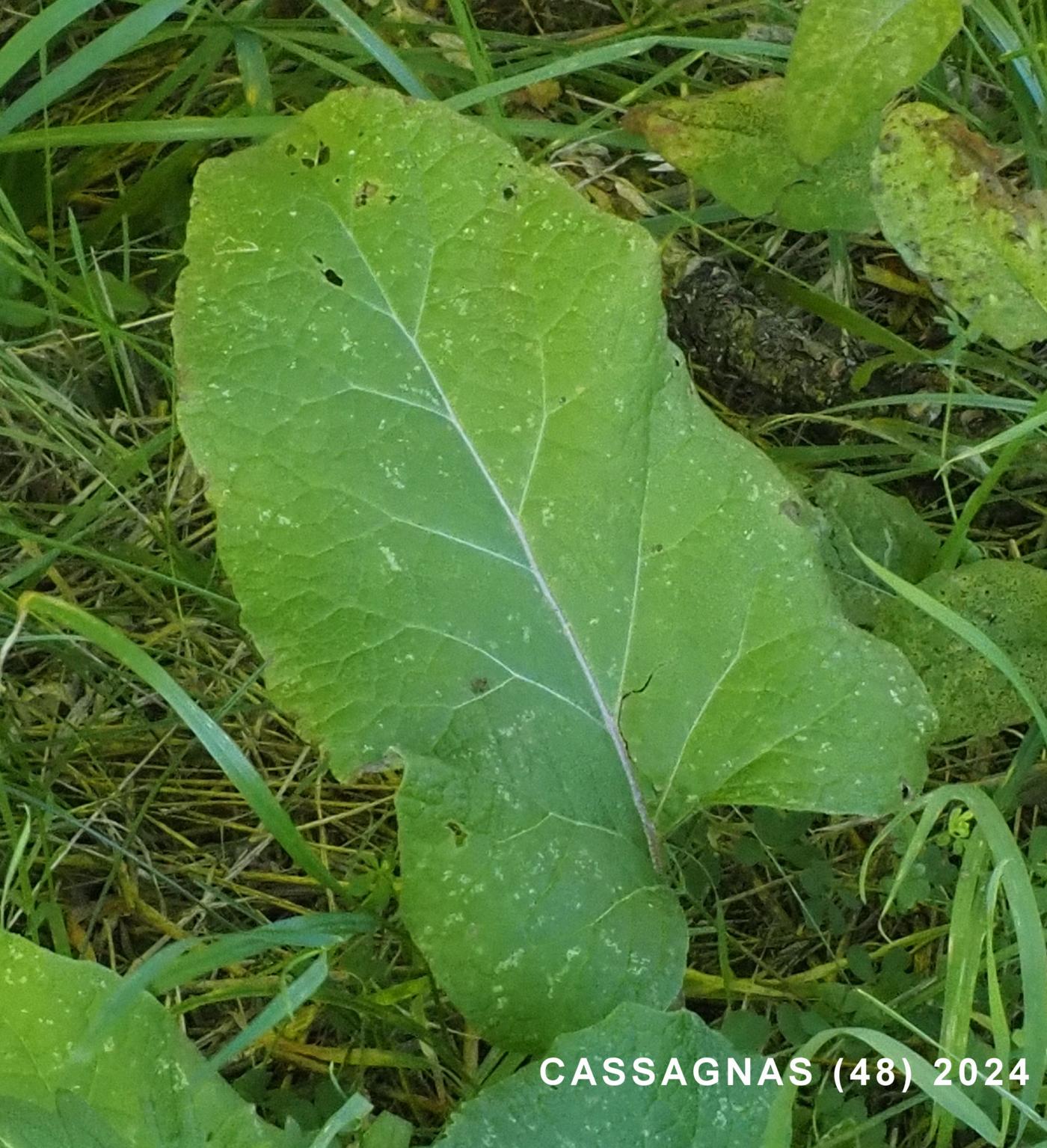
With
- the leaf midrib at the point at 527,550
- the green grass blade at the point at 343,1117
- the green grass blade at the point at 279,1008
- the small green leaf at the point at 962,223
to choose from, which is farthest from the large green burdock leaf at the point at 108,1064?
the small green leaf at the point at 962,223

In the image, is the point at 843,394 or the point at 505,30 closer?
the point at 843,394

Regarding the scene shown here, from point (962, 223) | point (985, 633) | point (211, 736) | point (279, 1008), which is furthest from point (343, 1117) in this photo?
point (962, 223)

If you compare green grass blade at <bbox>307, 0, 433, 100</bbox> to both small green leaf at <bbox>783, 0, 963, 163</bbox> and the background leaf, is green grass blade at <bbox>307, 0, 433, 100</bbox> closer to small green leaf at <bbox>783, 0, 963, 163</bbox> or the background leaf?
small green leaf at <bbox>783, 0, 963, 163</bbox>

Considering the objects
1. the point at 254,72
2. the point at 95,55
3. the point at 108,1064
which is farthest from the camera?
the point at 254,72

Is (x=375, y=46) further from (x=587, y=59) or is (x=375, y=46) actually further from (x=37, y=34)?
(x=37, y=34)

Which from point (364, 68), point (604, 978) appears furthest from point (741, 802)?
point (364, 68)

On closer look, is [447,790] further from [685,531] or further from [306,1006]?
[306,1006]

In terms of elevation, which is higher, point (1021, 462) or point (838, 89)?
point (838, 89)
